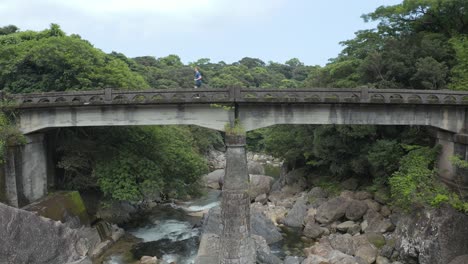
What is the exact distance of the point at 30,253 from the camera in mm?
15562

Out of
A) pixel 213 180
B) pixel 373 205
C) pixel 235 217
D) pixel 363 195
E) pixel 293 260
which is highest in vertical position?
pixel 235 217

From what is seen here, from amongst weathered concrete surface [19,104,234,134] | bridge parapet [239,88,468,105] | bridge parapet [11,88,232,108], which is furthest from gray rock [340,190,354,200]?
bridge parapet [11,88,232,108]

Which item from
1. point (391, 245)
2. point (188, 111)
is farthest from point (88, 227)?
point (391, 245)

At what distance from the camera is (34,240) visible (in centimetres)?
1591

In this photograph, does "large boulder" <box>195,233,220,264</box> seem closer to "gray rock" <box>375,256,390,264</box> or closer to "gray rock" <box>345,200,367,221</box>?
"gray rock" <box>375,256,390,264</box>

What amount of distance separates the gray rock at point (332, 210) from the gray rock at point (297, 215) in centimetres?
124

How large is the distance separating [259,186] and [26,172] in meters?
19.3

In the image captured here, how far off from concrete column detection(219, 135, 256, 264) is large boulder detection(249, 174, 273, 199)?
15411 mm

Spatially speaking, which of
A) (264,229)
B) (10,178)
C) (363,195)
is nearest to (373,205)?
(363,195)

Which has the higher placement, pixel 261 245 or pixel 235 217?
pixel 235 217

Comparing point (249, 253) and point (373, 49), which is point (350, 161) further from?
point (249, 253)

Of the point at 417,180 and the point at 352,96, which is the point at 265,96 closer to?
the point at 352,96

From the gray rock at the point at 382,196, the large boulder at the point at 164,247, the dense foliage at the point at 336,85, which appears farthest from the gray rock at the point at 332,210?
the large boulder at the point at 164,247

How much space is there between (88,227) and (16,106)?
7.72 meters
